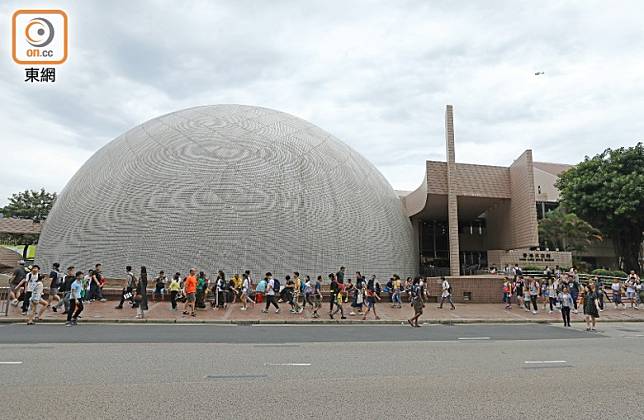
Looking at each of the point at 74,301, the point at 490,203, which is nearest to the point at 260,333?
the point at 74,301

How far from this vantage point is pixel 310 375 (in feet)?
22.7

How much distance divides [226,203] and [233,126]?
18.2ft

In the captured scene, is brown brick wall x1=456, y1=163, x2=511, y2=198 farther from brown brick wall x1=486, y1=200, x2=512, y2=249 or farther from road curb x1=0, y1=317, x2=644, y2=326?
road curb x1=0, y1=317, x2=644, y2=326

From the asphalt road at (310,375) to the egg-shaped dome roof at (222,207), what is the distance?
9505 mm

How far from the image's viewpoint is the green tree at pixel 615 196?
113 ft

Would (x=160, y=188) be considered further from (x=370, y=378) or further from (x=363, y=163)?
(x=370, y=378)

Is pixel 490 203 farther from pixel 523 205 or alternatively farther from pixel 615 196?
pixel 615 196

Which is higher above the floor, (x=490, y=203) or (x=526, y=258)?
(x=490, y=203)

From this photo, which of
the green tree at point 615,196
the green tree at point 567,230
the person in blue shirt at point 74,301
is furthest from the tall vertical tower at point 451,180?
the person in blue shirt at point 74,301

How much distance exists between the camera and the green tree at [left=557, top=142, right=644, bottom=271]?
3453 centimetres

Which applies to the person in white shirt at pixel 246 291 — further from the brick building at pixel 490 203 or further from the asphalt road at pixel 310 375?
the brick building at pixel 490 203

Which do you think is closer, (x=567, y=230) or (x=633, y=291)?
(x=633, y=291)

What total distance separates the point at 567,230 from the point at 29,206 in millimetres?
57192

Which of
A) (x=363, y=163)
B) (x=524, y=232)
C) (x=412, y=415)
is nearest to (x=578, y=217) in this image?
(x=524, y=232)
